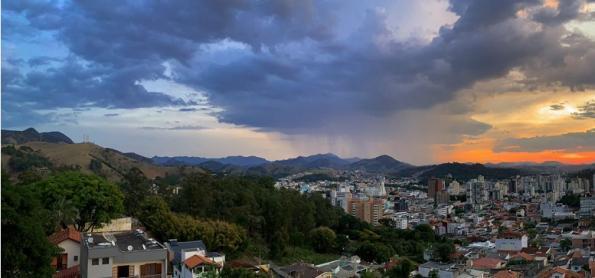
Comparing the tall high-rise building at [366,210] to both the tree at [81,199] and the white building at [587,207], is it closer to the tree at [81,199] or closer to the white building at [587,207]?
the white building at [587,207]

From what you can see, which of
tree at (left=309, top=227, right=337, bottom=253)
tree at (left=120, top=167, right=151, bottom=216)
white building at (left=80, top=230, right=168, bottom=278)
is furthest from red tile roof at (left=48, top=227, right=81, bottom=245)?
tree at (left=309, top=227, right=337, bottom=253)

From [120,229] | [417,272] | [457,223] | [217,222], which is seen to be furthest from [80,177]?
[457,223]

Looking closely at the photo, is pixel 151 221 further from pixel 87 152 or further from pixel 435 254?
pixel 87 152

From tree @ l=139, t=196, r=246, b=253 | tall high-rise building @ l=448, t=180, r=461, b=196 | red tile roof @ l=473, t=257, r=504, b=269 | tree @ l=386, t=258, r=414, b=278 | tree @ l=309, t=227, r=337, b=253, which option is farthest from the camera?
tall high-rise building @ l=448, t=180, r=461, b=196

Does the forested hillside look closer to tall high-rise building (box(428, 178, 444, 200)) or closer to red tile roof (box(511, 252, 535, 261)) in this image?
red tile roof (box(511, 252, 535, 261))

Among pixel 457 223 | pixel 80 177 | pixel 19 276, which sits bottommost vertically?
pixel 457 223

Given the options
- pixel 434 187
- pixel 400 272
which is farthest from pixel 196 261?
pixel 434 187
